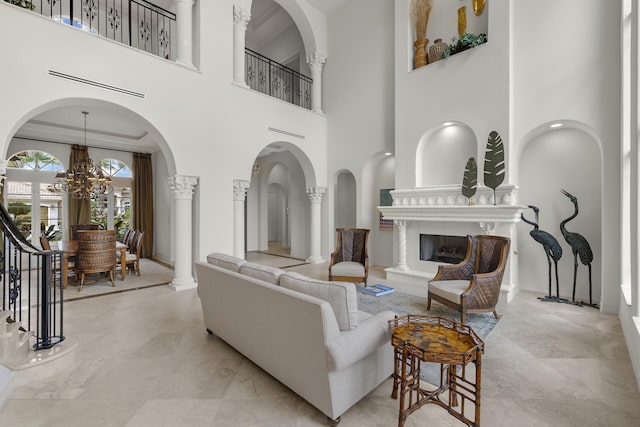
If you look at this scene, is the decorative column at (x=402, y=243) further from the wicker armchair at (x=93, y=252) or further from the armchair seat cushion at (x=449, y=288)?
the wicker armchair at (x=93, y=252)

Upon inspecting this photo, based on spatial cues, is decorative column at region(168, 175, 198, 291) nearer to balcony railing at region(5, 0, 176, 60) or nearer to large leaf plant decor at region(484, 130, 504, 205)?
balcony railing at region(5, 0, 176, 60)

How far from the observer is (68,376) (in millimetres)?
2430

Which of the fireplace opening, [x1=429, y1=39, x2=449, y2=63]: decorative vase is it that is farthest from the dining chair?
→ [x1=429, y1=39, x2=449, y2=63]: decorative vase

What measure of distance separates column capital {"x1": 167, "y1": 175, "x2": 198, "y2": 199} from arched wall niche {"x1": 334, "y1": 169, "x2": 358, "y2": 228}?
12.7 ft

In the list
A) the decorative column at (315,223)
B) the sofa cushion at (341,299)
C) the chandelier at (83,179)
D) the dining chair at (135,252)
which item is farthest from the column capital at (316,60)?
the sofa cushion at (341,299)

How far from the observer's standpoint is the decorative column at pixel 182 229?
5102 millimetres

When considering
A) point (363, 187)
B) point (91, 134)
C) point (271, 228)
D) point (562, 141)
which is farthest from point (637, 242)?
point (271, 228)

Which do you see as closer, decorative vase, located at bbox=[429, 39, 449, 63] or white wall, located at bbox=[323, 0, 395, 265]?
decorative vase, located at bbox=[429, 39, 449, 63]

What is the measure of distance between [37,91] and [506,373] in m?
6.12

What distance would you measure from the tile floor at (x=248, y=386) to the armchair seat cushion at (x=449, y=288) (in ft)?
1.75

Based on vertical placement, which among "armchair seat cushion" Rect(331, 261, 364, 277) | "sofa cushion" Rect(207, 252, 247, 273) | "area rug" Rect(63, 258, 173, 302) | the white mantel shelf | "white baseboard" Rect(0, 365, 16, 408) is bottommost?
"area rug" Rect(63, 258, 173, 302)

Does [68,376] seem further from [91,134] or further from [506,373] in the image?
[91,134]

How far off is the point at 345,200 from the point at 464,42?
14.7ft

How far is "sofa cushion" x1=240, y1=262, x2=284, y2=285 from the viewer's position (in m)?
2.32
